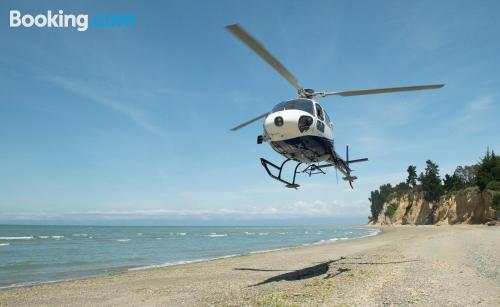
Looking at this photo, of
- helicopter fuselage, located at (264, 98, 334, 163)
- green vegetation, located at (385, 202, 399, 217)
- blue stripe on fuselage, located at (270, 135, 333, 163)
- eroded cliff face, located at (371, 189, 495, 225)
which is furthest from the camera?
green vegetation, located at (385, 202, 399, 217)

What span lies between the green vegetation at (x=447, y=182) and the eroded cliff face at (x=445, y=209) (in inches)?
58.3

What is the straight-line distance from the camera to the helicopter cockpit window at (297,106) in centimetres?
1250

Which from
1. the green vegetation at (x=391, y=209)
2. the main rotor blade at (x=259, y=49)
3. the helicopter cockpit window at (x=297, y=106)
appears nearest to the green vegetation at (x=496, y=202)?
the helicopter cockpit window at (x=297, y=106)

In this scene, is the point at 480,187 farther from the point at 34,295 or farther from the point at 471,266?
the point at 34,295

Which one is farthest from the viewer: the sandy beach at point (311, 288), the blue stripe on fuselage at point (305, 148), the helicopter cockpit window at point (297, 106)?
the blue stripe on fuselage at point (305, 148)

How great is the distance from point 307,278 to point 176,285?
4.94m

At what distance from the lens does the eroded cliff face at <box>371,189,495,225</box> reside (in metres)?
65.9

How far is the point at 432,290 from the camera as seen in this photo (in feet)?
34.7

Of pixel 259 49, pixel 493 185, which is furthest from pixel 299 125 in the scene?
pixel 493 185

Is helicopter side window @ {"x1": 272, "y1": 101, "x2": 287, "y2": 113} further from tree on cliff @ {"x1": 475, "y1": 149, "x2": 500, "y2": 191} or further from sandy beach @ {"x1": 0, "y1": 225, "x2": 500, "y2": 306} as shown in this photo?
tree on cliff @ {"x1": 475, "y1": 149, "x2": 500, "y2": 191}

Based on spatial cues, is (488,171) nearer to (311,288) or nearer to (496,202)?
(496,202)

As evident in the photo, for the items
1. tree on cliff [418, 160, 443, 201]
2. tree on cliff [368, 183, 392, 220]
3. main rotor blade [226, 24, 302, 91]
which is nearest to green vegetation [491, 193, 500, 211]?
tree on cliff [418, 160, 443, 201]

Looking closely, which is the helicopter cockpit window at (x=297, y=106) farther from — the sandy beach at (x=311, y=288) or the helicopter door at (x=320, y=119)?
the sandy beach at (x=311, y=288)

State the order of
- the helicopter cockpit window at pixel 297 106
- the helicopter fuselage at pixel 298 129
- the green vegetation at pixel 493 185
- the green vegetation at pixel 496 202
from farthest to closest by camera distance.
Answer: the green vegetation at pixel 493 185, the green vegetation at pixel 496 202, the helicopter cockpit window at pixel 297 106, the helicopter fuselage at pixel 298 129
